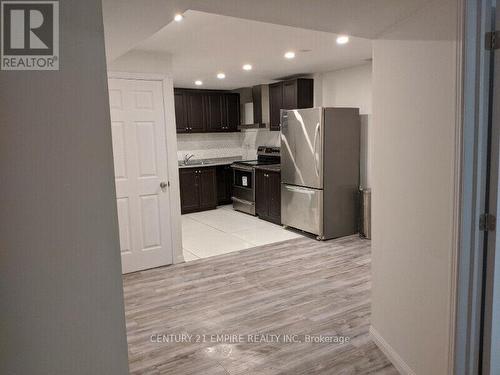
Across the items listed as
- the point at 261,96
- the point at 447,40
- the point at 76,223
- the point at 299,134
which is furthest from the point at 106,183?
the point at 261,96

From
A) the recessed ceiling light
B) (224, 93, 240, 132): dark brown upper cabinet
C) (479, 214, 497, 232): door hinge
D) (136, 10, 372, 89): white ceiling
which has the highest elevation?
(136, 10, 372, 89): white ceiling

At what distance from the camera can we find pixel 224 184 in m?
7.64

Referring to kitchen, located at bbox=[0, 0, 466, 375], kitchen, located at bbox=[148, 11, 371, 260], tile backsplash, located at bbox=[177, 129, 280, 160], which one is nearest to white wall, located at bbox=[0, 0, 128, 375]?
kitchen, located at bbox=[0, 0, 466, 375]

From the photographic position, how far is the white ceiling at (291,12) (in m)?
1.88

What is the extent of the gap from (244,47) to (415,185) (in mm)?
2597

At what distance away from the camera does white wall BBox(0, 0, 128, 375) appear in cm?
105

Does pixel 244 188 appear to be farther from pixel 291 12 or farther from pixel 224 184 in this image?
pixel 291 12

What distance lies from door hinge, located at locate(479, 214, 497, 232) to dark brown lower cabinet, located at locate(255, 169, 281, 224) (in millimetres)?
4233

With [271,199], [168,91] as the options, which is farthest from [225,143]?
[168,91]

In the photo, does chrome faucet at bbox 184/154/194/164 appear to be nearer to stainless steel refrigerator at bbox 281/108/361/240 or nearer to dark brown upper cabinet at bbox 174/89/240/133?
dark brown upper cabinet at bbox 174/89/240/133

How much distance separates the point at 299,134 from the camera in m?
5.26

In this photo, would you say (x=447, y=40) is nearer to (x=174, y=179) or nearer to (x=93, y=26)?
(x=93, y=26)

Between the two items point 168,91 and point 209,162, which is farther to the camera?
point 209,162

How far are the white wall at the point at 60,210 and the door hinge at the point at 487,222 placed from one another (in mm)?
1601
